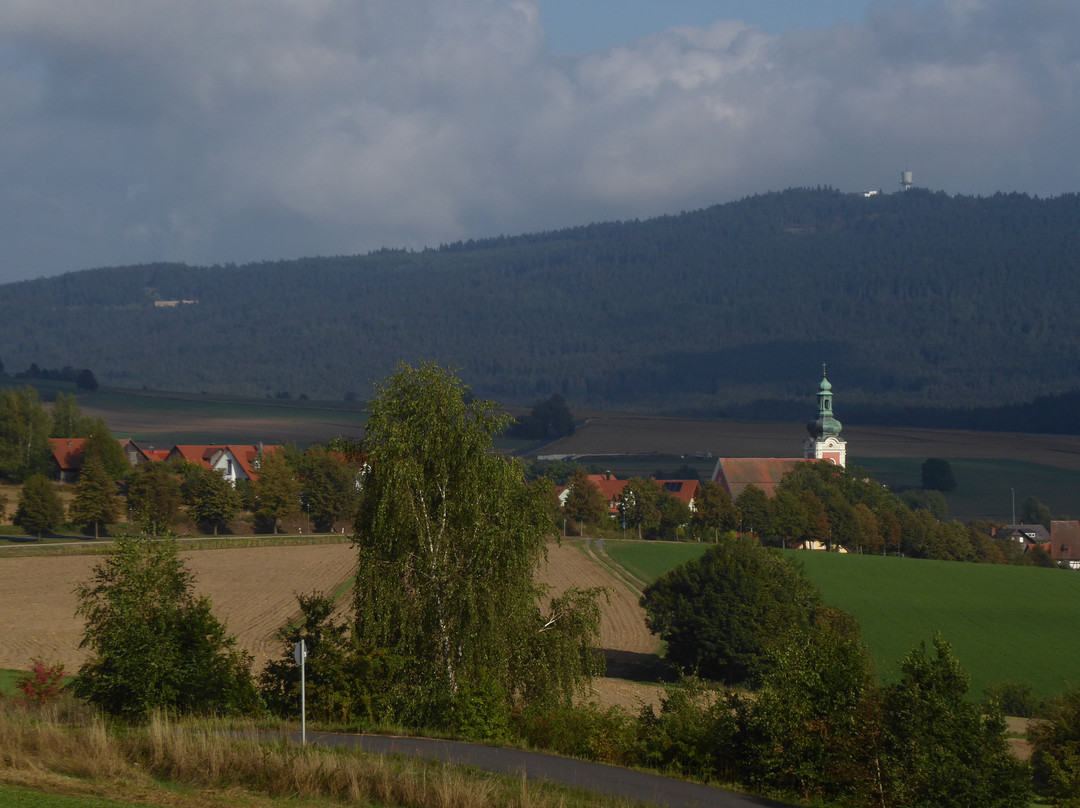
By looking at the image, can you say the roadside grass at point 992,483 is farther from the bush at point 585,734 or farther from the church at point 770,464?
the bush at point 585,734

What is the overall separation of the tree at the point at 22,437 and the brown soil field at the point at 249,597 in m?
34.6

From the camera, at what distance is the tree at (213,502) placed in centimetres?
8456

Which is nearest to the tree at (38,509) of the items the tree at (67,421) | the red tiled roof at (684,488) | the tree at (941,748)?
the tree at (67,421)

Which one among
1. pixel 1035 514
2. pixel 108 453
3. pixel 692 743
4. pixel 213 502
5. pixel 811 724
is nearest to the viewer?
pixel 811 724

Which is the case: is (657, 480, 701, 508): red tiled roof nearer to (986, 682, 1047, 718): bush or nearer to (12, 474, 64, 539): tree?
(12, 474, 64, 539): tree

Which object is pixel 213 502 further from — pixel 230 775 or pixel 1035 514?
pixel 1035 514

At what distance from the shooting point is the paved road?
17.5 m

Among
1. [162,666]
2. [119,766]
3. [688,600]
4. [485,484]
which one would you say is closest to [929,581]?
[688,600]

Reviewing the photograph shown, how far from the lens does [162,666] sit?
22.2 metres

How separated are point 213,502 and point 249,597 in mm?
28093

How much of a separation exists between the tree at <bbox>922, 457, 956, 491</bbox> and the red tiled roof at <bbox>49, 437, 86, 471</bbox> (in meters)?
107

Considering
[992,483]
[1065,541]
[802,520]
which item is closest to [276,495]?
[802,520]

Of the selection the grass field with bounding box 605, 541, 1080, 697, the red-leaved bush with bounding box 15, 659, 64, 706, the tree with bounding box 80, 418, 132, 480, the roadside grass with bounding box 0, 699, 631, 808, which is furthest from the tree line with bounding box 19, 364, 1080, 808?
the tree with bounding box 80, 418, 132, 480

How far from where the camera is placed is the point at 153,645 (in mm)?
22312
